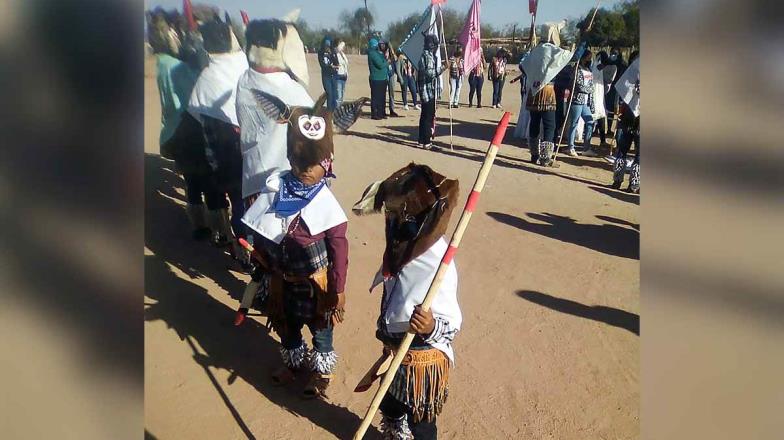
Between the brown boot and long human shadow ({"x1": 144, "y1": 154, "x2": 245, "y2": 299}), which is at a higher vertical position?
long human shadow ({"x1": 144, "y1": 154, "x2": 245, "y2": 299})

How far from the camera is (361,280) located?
4809 millimetres

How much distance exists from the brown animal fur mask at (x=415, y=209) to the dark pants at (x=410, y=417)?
585 millimetres

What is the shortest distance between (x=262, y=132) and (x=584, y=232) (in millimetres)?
3512

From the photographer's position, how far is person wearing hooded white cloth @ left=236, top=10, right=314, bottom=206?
13.5ft

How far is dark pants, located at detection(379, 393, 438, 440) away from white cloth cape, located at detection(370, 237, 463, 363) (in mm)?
347

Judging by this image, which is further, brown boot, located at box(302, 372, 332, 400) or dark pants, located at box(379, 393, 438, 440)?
brown boot, located at box(302, 372, 332, 400)

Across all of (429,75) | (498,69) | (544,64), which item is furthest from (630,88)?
(498,69)

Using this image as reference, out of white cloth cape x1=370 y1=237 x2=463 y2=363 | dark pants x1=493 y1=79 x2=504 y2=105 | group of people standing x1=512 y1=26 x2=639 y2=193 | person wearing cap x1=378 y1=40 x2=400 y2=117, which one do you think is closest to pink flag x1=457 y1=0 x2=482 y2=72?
group of people standing x1=512 y1=26 x2=639 y2=193

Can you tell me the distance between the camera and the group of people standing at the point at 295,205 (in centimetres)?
229

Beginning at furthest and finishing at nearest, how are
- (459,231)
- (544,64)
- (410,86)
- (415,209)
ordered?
1. (410,86)
2. (544,64)
3. (415,209)
4. (459,231)

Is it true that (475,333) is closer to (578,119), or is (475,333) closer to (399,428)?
(399,428)

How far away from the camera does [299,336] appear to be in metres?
3.28

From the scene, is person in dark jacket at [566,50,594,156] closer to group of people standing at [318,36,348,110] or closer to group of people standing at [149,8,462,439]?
group of people standing at [318,36,348,110]
